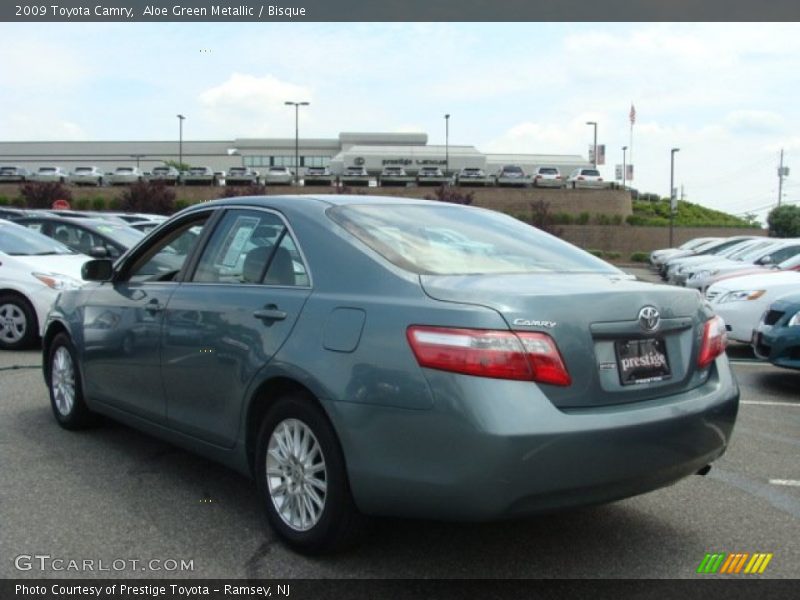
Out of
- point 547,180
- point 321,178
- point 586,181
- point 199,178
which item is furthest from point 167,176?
point 586,181

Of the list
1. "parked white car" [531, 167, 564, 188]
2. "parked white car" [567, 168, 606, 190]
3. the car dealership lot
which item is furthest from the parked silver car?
the car dealership lot

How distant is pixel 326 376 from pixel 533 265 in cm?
120

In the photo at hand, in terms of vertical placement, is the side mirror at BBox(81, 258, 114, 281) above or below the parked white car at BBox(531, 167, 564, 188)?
below

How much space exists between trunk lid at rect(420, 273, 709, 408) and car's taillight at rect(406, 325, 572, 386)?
0.04 meters

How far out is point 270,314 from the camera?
12.6ft

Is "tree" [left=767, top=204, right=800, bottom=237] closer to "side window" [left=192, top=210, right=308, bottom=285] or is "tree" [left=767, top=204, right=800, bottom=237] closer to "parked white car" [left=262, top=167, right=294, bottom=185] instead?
"parked white car" [left=262, top=167, right=294, bottom=185]

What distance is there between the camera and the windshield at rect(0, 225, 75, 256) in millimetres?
10234

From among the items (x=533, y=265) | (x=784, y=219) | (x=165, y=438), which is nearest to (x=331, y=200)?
(x=533, y=265)

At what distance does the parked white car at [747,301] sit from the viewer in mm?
9695

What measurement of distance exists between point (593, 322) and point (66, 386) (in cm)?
407

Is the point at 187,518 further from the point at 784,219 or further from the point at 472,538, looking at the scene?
the point at 784,219

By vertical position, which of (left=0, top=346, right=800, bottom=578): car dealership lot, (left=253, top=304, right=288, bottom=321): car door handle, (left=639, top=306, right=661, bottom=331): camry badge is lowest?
(left=0, top=346, right=800, bottom=578): car dealership lot

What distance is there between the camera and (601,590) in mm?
3373
